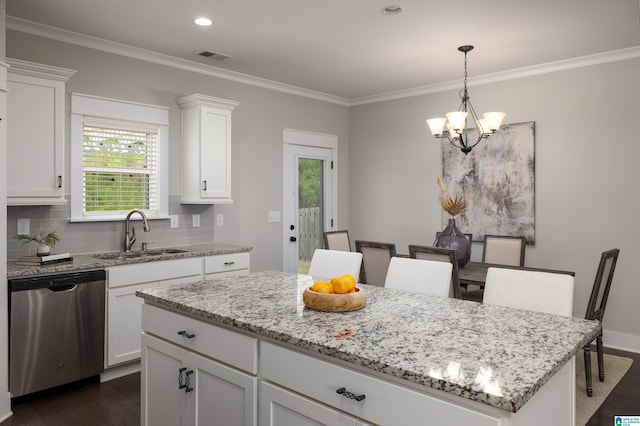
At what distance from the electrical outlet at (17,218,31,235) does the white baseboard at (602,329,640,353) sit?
4.90m

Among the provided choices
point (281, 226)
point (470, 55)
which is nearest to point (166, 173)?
point (281, 226)

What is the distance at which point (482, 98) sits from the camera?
5062 mm

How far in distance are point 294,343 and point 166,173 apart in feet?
10.6

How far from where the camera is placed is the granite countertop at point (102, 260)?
305cm

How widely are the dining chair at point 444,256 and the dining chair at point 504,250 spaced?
4.26ft

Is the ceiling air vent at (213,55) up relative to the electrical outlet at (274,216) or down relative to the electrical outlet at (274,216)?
up

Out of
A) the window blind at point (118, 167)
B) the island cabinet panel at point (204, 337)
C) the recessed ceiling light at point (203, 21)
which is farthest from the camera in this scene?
the window blind at point (118, 167)

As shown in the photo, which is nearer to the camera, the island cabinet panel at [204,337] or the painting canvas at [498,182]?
the island cabinet panel at [204,337]

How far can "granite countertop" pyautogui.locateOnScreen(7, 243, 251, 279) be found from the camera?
3.05 metres

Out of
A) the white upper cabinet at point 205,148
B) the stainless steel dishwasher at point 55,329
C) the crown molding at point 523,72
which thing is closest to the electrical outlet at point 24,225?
the stainless steel dishwasher at point 55,329

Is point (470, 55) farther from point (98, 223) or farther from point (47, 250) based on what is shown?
point (47, 250)

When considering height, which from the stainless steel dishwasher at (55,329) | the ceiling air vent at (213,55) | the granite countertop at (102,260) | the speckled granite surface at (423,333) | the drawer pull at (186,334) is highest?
the ceiling air vent at (213,55)

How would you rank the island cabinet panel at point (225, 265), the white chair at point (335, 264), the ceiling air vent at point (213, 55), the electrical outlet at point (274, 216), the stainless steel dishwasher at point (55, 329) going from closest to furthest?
the white chair at point (335, 264)
the stainless steel dishwasher at point (55, 329)
the island cabinet panel at point (225, 265)
the ceiling air vent at point (213, 55)
the electrical outlet at point (274, 216)

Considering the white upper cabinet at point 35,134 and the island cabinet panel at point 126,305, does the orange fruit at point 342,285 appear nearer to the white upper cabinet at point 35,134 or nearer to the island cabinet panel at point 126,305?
the island cabinet panel at point 126,305
